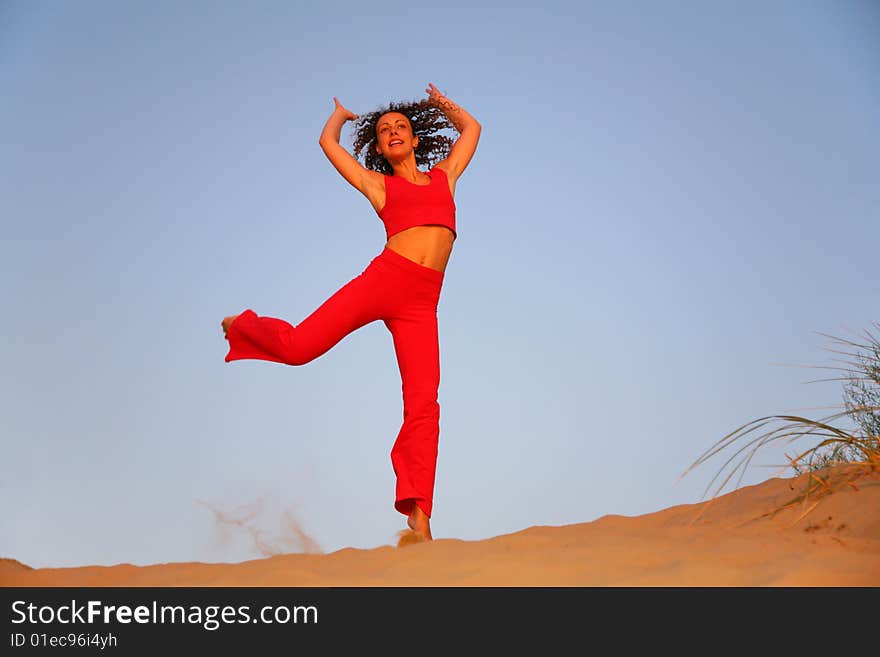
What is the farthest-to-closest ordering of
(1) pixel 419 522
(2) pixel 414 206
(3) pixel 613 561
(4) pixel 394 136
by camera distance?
(4) pixel 394 136 < (2) pixel 414 206 < (1) pixel 419 522 < (3) pixel 613 561

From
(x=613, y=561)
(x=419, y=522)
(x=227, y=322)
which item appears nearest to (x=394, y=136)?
(x=227, y=322)

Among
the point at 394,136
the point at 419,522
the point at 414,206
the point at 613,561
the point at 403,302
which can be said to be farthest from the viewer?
the point at 394,136

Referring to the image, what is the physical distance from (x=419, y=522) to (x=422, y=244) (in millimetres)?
1231

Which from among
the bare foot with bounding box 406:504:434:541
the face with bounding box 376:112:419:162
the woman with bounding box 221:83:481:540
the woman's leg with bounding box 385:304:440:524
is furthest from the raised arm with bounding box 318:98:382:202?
the bare foot with bounding box 406:504:434:541

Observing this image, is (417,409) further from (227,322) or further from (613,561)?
(613,561)

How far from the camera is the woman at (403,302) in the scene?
11.8 feet

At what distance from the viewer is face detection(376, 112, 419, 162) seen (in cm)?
419

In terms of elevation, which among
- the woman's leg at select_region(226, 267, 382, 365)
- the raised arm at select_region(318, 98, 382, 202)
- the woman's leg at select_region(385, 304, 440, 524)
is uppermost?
the raised arm at select_region(318, 98, 382, 202)

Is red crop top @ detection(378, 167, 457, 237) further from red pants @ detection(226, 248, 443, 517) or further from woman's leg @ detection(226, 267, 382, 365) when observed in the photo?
woman's leg @ detection(226, 267, 382, 365)

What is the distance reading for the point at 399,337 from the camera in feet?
12.5
